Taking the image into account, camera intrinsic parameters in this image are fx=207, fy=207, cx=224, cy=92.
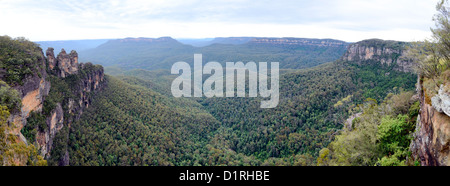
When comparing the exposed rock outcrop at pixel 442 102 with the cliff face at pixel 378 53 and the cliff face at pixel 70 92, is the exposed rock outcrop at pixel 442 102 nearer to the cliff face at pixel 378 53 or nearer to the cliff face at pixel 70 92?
the cliff face at pixel 70 92

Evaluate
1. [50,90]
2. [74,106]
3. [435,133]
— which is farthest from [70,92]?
[435,133]

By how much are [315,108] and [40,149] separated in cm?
5311

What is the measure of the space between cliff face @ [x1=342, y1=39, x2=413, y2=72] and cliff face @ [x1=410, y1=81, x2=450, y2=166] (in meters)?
61.5

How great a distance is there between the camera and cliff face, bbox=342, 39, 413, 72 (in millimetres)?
64688

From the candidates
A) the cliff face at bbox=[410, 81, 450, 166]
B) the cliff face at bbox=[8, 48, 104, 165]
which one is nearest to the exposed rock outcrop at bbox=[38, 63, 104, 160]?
the cliff face at bbox=[8, 48, 104, 165]

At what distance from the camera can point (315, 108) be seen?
174 feet

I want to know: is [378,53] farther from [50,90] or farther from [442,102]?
[50,90]

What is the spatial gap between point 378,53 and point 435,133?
79202 millimetres

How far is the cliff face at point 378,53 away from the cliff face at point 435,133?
6154cm

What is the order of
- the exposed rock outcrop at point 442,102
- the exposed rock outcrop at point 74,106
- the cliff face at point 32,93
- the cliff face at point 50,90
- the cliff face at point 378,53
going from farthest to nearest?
the cliff face at point 378,53, the exposed rock outcrop at point 74,106, the cliff face at point 50,90, the cliff face at point 32,93, the exposed rock outcrop at point 442,102

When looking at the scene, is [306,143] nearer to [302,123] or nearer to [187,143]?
[302,123]

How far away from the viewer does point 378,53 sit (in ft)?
242

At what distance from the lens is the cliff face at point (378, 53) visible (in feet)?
212

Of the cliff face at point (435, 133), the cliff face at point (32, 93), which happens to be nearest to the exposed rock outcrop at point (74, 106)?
the cliff face at point (32, 93)
